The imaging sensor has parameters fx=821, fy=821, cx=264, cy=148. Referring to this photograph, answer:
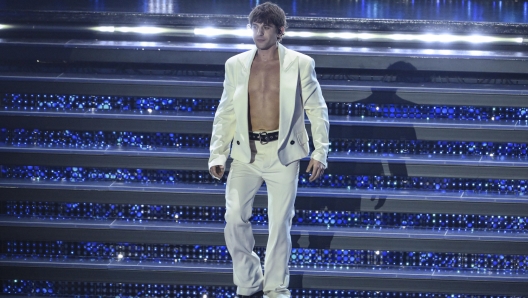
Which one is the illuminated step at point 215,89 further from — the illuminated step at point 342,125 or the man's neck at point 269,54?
the man's neck at point 269,54

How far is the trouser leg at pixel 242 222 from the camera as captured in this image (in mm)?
4746

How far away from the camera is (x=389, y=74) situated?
6188 millimetres

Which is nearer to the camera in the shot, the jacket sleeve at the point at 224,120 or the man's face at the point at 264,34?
the man's face at the point at 264,34

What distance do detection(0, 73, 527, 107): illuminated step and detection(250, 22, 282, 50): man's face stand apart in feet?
4.69

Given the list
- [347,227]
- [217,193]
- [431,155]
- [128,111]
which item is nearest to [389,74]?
[431,155]

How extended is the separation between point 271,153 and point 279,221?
0.40 meters

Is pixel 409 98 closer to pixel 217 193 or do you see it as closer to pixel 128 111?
pixel 217 193

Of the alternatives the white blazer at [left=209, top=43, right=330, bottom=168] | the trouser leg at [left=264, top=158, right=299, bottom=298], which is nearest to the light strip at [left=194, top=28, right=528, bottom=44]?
A: the white blazer at [left=209, top=43, right=330, bottom=168]

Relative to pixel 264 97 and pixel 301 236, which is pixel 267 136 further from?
pixel 301 236

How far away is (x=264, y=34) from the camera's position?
179 inches

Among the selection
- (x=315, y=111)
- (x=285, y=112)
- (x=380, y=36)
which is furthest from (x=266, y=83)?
(x=380, y=36)

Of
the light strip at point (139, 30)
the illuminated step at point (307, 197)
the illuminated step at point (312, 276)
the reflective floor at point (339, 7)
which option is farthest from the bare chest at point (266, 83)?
the reflective floor at point (339, 7)

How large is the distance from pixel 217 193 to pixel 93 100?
1.21 meters

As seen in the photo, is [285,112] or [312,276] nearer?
[285,112]
